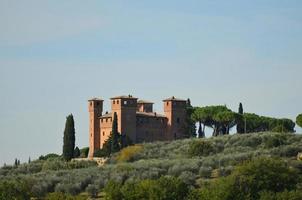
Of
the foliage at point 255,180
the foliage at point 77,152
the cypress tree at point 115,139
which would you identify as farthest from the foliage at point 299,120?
the foliage at point 255,180

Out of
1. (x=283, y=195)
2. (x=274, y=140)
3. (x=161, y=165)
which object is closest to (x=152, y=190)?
(x=283, y=195)

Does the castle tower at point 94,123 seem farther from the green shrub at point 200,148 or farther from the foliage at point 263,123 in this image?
the foliage at point 263,123

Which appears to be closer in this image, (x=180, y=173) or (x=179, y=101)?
(x=180, y=173)

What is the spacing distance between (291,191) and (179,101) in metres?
35.7

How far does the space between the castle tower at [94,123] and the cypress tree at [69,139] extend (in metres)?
4.70

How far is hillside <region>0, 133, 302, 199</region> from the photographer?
218ft

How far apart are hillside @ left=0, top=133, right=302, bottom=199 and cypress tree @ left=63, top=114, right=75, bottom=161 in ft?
7.77

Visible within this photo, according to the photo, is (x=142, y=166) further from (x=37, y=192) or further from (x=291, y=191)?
(x=291, y=191)

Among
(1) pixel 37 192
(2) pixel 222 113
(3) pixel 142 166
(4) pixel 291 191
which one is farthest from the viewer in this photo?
(2) pixel 222 113

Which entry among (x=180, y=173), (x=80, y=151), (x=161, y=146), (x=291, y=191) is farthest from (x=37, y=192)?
(x=80, y=151)

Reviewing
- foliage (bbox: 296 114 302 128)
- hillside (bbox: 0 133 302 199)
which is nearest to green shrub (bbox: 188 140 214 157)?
hillside (bbox: 0 133 302 199)

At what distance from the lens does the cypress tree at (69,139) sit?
85438 mm

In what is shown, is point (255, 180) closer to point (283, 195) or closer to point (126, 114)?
point (283, 195)

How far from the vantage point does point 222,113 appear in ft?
316
